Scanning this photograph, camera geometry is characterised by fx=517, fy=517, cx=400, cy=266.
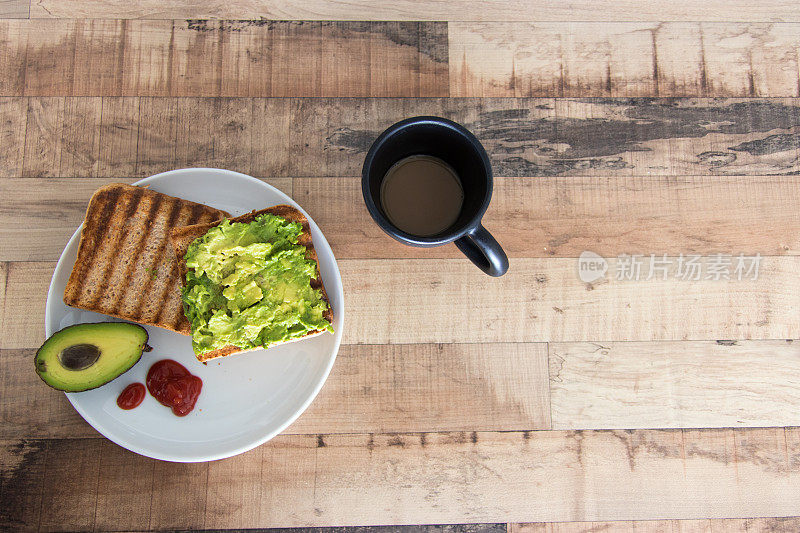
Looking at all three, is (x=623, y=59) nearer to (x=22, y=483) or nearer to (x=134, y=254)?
(x=134, y=254)

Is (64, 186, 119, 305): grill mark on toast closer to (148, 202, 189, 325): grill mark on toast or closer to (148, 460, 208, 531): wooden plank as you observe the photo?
(148, 202, 189, 325): grill mark on toast

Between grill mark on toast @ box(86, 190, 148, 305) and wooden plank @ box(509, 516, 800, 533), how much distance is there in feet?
4.75

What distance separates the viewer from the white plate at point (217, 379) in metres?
1.43

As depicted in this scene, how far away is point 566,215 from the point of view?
5.53 feet

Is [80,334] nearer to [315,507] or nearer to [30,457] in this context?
[30,457]

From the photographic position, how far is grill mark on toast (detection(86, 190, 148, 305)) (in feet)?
4.80

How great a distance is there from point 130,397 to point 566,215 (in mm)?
1427

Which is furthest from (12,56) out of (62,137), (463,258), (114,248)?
(463,258)

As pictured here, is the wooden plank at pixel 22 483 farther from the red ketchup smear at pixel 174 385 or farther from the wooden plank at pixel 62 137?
the wooden plank at pixel 62 137

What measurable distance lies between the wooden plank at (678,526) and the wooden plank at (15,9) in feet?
7.62

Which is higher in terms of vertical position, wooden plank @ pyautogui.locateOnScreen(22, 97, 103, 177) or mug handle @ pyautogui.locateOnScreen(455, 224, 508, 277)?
wooden plank @ pyautogui.locateOnScreen(22, 97, 103, 177)

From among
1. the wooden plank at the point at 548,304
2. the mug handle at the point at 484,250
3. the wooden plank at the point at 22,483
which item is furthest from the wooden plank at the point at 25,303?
the mug handle at the point at 484,250

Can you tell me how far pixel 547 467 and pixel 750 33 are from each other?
5.28 feet

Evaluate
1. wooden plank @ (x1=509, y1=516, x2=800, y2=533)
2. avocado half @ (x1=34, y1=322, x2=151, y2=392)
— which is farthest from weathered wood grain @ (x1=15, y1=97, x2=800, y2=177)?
wooden plank @ (x1=509, y1=516, x2=800, y2=533)
